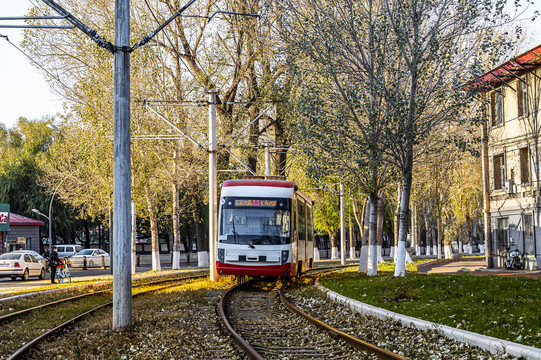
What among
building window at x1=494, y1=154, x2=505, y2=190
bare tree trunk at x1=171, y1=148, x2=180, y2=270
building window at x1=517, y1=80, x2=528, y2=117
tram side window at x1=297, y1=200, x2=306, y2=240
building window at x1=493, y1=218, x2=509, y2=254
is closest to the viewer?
tram side window at x1=297, y1=200, x2=306, y2=240

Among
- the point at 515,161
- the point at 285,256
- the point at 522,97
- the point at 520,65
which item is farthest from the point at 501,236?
the point at 285,256

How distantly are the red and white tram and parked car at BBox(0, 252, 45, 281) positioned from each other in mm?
18039

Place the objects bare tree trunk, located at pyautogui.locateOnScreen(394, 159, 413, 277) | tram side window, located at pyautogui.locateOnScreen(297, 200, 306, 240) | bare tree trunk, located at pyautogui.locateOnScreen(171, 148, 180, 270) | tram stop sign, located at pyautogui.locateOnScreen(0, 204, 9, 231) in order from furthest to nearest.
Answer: tram stop sign, located at pyautogui.locateOnScreen(0, 204, 9, 231) → bare tree trunk, located at pyautogui.locateOnScreen(171, 148, 180, 270) → tram side window, located at pyautogui.locateOnScreen(297, 200, 306, 240) → bare tree trunk, located at pyautogui.locateOnScreen(394, 159, 413, 277)

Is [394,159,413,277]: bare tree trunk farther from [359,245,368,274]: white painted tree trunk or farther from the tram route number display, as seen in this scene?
[359,245,368,274]: white painted tree trunk

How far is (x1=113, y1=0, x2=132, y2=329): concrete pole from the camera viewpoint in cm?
1188

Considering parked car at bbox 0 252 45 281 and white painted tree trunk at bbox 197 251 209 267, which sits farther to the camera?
white painted tree trunk at bbox 197 251 209 267

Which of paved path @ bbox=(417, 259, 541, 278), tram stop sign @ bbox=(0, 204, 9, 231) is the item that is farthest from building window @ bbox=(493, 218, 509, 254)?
tram stop sign @ bbox=(0, 204, 9, 231)

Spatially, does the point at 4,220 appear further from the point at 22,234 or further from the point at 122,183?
the point at 122,183

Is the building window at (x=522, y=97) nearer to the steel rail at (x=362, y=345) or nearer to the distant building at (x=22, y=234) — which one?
the steel rail at (x=362, y=345)

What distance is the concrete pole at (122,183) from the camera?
11.9 meters

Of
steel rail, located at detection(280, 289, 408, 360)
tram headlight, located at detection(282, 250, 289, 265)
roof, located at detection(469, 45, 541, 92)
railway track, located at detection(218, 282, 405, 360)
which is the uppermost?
roof, located at detection(469, 45, 541, 92)

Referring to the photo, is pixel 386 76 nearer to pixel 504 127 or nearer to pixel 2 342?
pixel 504 127

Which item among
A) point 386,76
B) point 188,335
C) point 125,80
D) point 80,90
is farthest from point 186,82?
point 188,335

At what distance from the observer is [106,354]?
938cm
